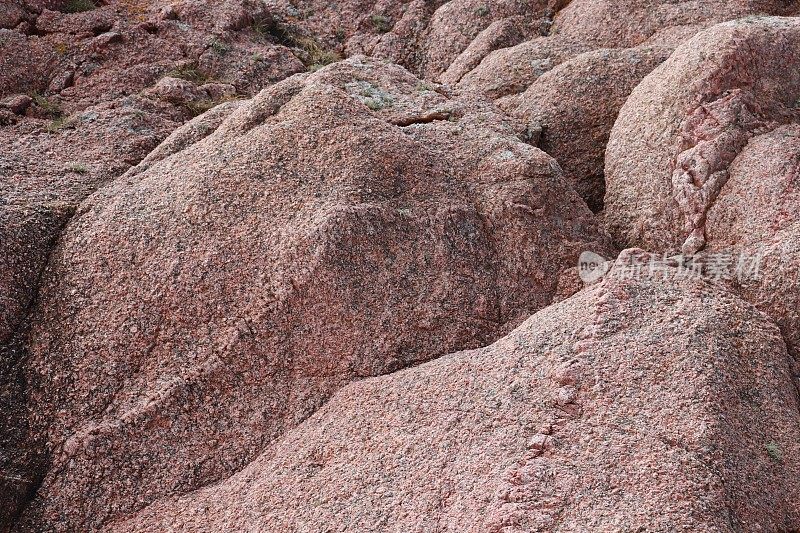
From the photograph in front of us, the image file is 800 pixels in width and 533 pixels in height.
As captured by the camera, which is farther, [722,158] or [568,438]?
[722,158]

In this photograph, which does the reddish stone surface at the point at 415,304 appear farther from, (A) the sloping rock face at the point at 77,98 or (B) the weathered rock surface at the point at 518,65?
(B) the weathered rock surface at the point at 518,65

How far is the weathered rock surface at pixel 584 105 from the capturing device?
47.5 ft

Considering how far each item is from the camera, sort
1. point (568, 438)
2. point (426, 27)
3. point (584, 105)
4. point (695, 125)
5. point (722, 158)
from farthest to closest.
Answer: point (426, 27) < point (584, 105) < point (695, 125) < point (722, 158) < point (568, 438)

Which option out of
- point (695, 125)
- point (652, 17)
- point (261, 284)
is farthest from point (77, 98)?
point (652, 17)

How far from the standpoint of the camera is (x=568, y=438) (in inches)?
361

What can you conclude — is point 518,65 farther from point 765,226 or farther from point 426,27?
point 765,226

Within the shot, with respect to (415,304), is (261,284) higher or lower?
higher

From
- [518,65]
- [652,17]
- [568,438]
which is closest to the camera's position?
[568,438]

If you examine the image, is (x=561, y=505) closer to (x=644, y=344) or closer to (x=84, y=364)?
(x=644, y=344)

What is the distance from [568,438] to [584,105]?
756cm

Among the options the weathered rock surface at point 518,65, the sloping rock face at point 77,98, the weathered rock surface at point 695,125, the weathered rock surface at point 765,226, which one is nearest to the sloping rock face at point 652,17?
the weathered rock surface at point 518,65

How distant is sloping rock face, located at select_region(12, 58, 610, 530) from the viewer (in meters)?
10.6

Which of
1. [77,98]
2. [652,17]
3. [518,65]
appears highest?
[652,17]

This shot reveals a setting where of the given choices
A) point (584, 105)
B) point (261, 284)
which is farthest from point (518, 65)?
point (261, 284)
